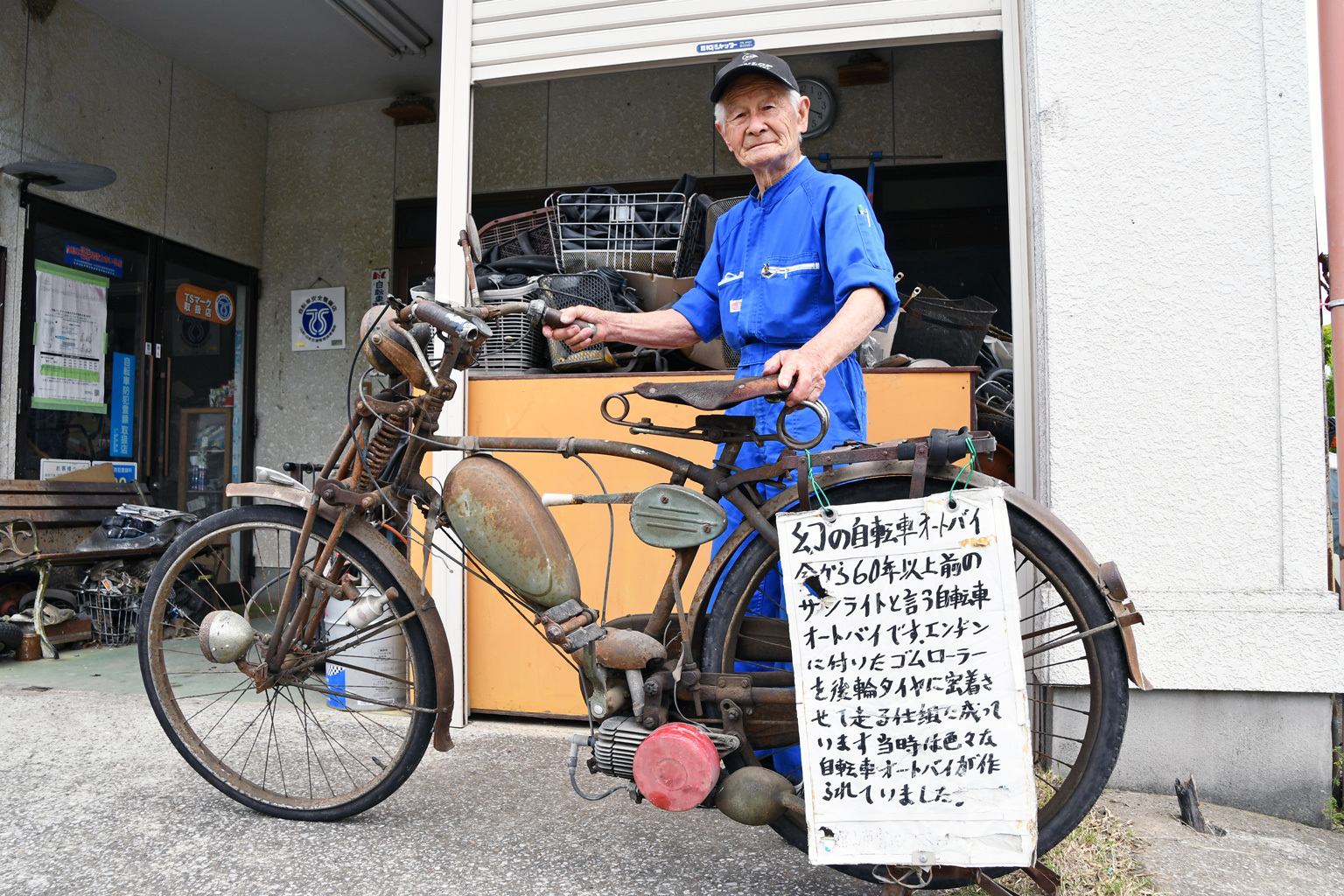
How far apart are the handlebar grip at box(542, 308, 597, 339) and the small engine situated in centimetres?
100

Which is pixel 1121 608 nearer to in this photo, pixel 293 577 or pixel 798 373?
pixel 798 373

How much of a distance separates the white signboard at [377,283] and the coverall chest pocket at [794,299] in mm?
5163

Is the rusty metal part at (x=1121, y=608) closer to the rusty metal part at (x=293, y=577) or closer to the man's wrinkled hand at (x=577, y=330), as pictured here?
the man's wrinkled hand at (x=577, y=330)

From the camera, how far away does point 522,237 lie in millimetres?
3779

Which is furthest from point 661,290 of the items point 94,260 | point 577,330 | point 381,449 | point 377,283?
point 94,260

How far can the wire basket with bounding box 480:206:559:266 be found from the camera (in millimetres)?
3707

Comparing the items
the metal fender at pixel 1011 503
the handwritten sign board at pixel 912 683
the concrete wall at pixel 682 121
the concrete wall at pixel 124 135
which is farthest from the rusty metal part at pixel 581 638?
the concrete wall at pixel 124 135

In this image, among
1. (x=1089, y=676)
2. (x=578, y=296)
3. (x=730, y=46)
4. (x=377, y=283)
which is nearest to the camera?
(x=1089, y=676)

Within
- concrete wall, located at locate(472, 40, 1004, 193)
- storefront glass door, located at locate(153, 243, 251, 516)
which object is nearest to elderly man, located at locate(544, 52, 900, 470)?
concrete wall, located at locate(472, 40, 1004, 193)

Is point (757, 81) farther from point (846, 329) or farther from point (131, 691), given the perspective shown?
point (131, 691)

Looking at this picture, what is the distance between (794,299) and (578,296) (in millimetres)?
1425

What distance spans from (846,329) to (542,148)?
4.71 m

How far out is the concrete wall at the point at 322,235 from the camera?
6621mm

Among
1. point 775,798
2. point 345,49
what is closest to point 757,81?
point 775,798
